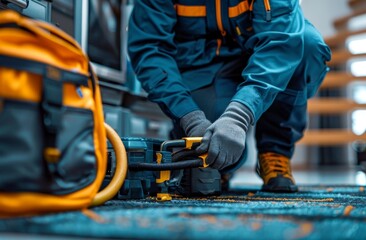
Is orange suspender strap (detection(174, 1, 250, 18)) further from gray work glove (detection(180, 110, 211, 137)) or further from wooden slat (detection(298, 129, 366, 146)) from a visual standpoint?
wooden slat (detection(298, 129, 366, 146))

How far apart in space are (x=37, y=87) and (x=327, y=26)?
4981mm

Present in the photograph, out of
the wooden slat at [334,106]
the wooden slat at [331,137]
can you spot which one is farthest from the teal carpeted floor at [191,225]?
the wooden slat at [334,106]

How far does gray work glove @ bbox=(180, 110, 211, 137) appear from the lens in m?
1.19

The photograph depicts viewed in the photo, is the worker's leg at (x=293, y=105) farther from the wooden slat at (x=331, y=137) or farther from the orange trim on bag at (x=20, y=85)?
the wooden slat at (x=331, y=137)

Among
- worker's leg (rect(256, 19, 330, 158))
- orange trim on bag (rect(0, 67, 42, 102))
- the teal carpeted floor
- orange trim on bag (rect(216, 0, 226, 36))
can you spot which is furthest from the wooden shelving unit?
orange trim on bag (rect(0, 67, 42, 102))

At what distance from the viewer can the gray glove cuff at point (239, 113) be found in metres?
1.12

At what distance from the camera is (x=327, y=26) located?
526 cm

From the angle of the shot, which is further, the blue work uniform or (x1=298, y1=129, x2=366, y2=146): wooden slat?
(x1=298, y1=129, x2=366, y2=146): wooden slat

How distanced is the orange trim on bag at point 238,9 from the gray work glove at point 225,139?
350 millimetres

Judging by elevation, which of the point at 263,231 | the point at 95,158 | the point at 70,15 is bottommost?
the point at 263,231

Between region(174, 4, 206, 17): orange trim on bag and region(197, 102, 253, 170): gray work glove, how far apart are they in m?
0.38

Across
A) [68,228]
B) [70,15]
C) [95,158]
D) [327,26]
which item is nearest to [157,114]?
[70,15]

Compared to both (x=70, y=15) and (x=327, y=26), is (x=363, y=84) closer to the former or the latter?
(x=327, y=26)

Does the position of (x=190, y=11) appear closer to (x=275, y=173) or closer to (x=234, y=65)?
(x=234, y=65)
